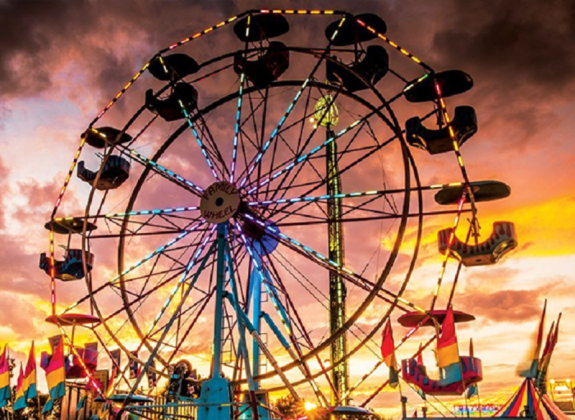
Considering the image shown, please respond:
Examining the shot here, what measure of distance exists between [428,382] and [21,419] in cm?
2852

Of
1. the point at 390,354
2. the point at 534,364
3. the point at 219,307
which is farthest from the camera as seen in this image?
the point at 534,364

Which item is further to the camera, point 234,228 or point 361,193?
point 234,228

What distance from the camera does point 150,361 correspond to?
501 inches

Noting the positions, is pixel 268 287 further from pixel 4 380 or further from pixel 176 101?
pixel 4 380

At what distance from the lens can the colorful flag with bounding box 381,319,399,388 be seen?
13523 millimetres

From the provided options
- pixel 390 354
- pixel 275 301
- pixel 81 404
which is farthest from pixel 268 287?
pixel 81 404

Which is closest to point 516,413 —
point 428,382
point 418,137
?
point 428,382

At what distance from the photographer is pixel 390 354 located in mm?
14375

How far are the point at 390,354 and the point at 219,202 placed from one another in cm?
569

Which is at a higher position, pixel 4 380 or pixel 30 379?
pixel 4 380

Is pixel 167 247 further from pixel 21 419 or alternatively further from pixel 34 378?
pixel 21 419

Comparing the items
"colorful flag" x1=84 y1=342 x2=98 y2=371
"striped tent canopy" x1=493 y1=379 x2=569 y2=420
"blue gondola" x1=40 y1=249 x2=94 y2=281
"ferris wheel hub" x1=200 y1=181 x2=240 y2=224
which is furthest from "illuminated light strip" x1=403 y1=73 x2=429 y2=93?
"colorful flag" x1=84 y1=342 x2=98 y2=371

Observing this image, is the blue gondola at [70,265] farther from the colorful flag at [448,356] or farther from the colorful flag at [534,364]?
the colorful flag at [534,364]

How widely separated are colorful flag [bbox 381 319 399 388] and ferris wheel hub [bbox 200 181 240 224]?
16.9ft
